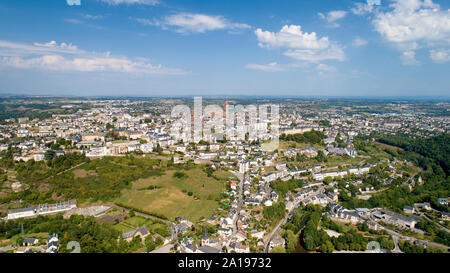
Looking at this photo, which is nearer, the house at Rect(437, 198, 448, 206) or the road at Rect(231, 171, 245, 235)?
the road at Rect(231, 171, 245, 235)

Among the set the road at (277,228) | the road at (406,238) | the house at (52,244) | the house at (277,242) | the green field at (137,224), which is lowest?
the road at (406,238)

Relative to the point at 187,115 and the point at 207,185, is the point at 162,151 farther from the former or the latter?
the point at 187,115

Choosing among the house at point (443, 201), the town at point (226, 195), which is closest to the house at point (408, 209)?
the town at point (226, 195)

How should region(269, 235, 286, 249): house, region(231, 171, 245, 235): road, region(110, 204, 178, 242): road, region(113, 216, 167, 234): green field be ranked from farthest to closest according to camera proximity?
region(231, 171, 245, 235): road, region(113, 216, 167, 234): green field, region(110, 204, 178, 242): road, region(269, 235, 286, 249): house

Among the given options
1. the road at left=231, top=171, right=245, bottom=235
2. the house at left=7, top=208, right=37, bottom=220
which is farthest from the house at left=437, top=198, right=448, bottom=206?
the house at left=7, top=208, right=37, bottom=220

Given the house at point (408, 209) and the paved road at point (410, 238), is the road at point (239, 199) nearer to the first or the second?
the paved road at point (410, 238)

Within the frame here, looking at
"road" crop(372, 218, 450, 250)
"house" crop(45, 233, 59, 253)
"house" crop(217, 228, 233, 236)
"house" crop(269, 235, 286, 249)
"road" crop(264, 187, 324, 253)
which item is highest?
"house" crop(45, 233, 59, 253)

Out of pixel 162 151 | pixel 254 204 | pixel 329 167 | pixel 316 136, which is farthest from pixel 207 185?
pixel 316 136

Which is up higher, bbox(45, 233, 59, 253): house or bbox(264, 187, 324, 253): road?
bbox(45, 233, 59, 253): house

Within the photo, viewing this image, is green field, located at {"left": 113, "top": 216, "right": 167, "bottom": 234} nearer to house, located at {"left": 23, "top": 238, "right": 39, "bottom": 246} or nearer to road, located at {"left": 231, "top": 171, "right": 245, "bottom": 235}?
house, located at {"left": 23, "top": 238, "right": 39, "bottom": 246}
